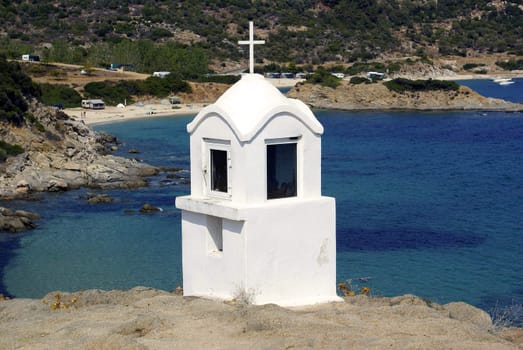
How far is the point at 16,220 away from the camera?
32938 mm

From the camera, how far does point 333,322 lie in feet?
29.9

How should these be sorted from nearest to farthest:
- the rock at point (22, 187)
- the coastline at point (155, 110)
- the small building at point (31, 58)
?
the rock at point (22, 187) → the coastline at point (155, 110) → the small building at point (31, 58)

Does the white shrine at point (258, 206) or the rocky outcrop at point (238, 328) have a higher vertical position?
the white shrine at point (258, 206)

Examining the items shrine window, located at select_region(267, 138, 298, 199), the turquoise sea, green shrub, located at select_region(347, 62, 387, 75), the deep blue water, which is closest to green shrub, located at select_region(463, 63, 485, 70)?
the deep blue water

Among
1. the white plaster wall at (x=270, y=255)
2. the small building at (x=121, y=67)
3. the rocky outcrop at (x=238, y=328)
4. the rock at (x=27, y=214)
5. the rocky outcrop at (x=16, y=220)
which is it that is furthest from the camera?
the small building at (x=121, y=67)

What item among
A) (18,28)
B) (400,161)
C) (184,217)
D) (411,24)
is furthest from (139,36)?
(184,217)

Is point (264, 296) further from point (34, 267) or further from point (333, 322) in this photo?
point (34, 267)

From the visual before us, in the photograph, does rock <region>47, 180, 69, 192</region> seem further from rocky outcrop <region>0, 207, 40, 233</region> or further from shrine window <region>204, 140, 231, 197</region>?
shrine window <region>204, 140, 231, 197</region>

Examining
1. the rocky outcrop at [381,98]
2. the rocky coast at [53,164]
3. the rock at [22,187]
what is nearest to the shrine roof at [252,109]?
the rocky coast at [53,164]

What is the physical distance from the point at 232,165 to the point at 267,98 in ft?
3.05

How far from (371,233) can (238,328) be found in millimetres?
25428

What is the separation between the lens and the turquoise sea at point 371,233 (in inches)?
1049

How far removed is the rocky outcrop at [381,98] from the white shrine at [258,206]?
92.2m

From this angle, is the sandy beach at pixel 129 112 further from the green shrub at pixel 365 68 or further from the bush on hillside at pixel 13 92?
the green shrub at pixel 365 68
